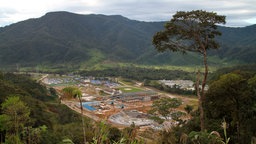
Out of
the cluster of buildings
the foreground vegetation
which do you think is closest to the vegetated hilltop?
the cluster of buildings

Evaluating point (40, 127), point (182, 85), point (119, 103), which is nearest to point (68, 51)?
point (182, 85)

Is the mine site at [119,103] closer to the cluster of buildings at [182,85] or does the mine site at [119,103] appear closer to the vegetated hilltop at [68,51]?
the cluster of buildings at [182,85]

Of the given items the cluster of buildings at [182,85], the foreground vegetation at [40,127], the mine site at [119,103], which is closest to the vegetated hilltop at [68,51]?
the cluster of buildings at [182,85]

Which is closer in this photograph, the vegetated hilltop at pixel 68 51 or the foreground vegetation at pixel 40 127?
the foreground vegetation at pixel 40 127

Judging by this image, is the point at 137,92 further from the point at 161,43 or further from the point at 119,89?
the point at 161,43

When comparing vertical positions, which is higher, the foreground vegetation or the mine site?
the foreground vegetation

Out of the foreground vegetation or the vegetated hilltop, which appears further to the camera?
the vegetated hilltop

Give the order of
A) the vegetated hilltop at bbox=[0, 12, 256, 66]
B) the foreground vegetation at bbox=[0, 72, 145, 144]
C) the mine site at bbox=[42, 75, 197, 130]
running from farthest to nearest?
the vegetated hilltop at bbox=[0, 12, 256, 66] → the mine site at bbox=[42, 75, 197, 130] → the foreground vegetation at bbox=[0, 72, 145, 144]

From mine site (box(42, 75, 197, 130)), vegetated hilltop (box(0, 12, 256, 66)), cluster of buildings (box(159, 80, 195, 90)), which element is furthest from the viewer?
vegetated hilltop (box(0, 12, 256, 66))

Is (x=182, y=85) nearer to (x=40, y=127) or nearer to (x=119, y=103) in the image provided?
(x=119, y=103)

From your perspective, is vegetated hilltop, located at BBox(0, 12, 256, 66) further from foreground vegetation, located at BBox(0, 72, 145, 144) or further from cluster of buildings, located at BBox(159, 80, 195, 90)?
foreground vegetation, located at BBox(0, 72, 145, 144)

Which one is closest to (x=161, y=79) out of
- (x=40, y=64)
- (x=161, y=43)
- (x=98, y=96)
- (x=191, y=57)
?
(x=98, y=96)
